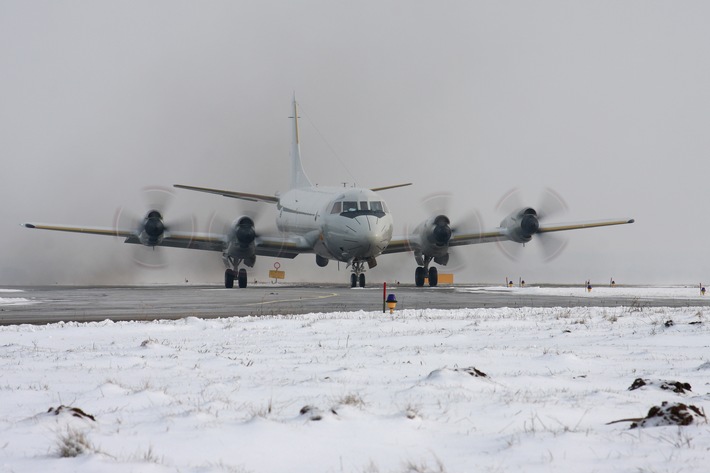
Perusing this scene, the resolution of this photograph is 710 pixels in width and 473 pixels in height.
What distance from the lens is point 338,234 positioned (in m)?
36.4

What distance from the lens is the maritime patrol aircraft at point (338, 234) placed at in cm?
3616

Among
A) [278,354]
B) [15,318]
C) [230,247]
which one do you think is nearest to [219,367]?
[278,354]

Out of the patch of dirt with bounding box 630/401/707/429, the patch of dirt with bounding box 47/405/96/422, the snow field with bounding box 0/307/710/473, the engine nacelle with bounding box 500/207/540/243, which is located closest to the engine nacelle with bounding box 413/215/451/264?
the engine nacelle with bounding box 500/207/540/243

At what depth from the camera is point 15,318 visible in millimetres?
15508

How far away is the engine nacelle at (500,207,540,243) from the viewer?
37.3 metres

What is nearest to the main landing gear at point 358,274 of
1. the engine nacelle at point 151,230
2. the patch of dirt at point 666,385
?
the engine nacelle at point 151,230

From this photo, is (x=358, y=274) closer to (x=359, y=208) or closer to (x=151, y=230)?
(x=359, y=208)

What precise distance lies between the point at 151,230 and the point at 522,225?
65.5ft

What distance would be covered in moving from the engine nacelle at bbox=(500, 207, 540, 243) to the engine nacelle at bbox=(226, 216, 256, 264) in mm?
14364

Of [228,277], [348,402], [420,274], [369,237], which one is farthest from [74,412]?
[420,274]

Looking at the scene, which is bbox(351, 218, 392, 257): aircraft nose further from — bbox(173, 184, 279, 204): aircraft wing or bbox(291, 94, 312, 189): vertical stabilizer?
bbox(291, 94, 312, 189): vertical stabilizer

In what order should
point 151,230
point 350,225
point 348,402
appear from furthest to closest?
point 151,230 < point 350,225 < point 348,402

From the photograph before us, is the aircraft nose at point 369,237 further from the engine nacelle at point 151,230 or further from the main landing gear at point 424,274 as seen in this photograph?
the engine nacelle at point 151,230

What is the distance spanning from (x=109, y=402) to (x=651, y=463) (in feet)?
13.5
